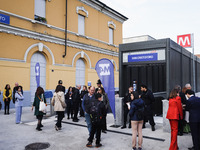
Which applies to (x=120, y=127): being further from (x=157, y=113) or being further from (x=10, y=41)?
(x=10, y=41)

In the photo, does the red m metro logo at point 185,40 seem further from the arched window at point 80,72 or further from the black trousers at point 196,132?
the black trousers at point 196,132

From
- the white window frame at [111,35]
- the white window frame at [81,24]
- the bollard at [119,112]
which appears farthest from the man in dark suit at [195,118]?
the white window frame at [111,35]

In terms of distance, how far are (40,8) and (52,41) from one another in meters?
2.78

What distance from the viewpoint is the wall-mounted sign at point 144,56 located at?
276 inches

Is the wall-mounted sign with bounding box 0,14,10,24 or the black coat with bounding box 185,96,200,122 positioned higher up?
the wall-mounted sign with bounding box 0,14,10,24

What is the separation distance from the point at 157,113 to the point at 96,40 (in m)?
12.1

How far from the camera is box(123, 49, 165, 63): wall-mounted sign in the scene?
23.0ft

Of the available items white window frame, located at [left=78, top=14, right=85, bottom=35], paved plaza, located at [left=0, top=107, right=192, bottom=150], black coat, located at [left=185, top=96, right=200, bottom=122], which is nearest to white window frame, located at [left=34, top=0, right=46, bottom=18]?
white window frame, located at [left=78, top=14, right=85, bottom=35]

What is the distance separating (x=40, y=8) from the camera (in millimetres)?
14320

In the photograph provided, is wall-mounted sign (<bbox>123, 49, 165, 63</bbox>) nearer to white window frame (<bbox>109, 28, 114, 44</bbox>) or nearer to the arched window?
the arched window

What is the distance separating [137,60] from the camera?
295 inches

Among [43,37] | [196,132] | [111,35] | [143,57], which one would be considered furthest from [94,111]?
[111,35]

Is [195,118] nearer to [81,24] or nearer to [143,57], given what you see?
[143,57]

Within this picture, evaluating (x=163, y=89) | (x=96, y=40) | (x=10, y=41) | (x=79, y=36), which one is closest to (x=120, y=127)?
(x=163, y=89)
